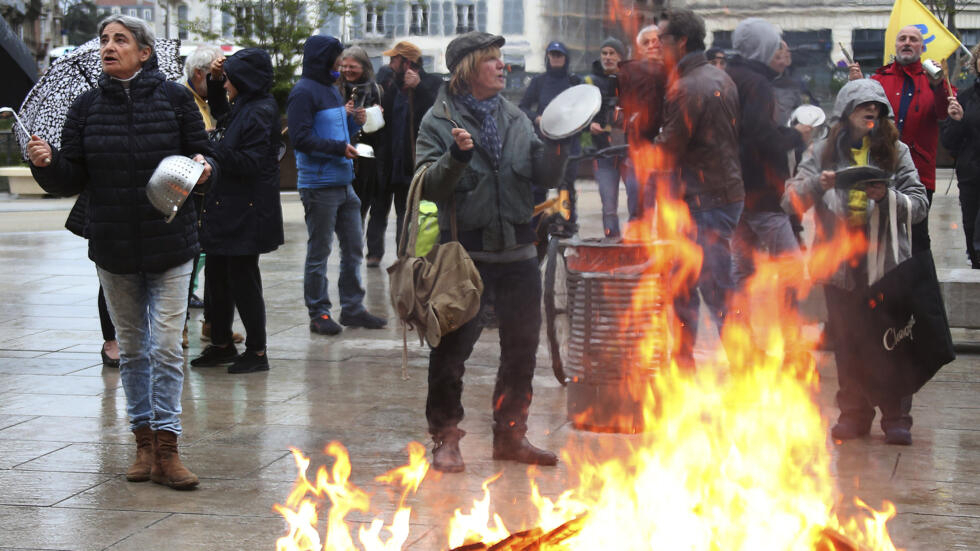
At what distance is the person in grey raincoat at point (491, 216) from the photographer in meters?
5.34

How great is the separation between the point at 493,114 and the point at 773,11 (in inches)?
113

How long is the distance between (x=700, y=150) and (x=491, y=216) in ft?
6.25

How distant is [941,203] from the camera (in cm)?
1814

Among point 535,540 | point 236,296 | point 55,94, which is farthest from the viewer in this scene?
point 236,296

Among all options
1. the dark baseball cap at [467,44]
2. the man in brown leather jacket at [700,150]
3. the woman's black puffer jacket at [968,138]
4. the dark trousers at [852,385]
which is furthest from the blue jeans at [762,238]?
the woman's black puffer jacket at [968,138]

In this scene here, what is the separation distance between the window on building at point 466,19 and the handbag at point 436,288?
1302 centimetres

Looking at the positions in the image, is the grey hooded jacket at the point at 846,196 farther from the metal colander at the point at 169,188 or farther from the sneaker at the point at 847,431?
the metal colander at the point at 169,188

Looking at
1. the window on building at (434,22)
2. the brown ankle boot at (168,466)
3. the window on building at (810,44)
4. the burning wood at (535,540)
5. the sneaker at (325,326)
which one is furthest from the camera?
the window on building at (434,22)

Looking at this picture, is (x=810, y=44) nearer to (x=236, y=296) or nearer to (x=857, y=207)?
(x=857, y=207)

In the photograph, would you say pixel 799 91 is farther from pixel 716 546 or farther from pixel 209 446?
pixel 716 546

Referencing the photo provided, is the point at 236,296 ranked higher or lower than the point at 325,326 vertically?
higher

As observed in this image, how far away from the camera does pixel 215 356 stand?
7656 millimetres

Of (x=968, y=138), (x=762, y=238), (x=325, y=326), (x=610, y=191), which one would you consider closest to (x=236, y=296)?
(x=325, y=326)

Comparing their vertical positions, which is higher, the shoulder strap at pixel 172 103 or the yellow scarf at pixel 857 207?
the shoulder strap at pixel 172 103
